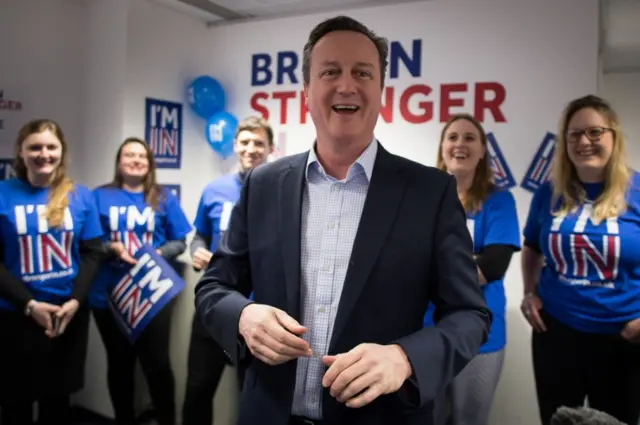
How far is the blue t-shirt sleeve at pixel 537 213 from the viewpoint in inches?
94.0

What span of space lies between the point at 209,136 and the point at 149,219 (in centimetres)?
124

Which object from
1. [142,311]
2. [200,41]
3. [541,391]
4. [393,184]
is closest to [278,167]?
[393,184]

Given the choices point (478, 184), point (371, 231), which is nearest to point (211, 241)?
point (478, 184)

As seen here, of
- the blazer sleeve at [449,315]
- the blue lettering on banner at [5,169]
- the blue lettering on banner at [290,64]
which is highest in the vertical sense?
the blue lettering on banner at [290,64]

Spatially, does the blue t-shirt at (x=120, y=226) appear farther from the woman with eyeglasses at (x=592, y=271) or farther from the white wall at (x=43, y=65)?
the woman with eyeglasses at (x=592, y=271)

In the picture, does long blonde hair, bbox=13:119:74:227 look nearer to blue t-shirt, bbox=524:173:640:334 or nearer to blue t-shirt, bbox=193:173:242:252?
blue t-shirt, bbox=193:173:242:252

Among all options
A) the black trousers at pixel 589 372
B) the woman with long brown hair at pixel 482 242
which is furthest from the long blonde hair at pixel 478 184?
the black trousers at pixel 589 372

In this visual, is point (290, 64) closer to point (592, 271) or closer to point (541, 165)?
point (541, 165)

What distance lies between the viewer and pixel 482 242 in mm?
2373

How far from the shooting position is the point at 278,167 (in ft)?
4.20

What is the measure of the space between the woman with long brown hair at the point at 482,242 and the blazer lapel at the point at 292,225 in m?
1.24

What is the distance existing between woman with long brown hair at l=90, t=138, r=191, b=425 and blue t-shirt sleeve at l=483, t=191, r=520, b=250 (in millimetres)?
1759

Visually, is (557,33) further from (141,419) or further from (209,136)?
(141,419)

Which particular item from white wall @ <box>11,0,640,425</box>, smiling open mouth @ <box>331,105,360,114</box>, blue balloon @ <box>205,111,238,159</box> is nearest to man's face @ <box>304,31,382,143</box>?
smiling open mouth @ <box>331,105,360,114</box>
